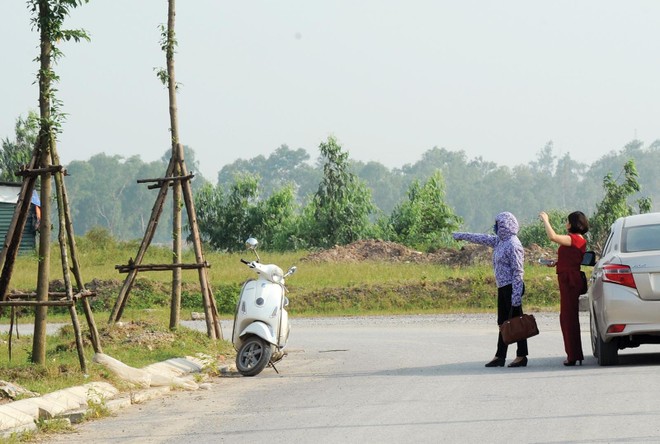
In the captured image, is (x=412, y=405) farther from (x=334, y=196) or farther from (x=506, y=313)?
(x=334, y=196)

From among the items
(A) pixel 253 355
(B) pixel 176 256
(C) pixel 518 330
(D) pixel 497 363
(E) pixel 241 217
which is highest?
(E) pixel 241 217

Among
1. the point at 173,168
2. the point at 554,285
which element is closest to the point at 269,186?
the point at 554,285

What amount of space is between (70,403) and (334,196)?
64487 millimetres

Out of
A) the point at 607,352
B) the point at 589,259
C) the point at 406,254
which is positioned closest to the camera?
the point at 607,352

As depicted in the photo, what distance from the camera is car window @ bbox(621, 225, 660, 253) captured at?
1484 cm

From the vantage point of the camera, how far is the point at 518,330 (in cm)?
1536

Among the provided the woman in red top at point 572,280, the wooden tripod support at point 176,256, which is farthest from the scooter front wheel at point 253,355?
the wooden tripod support at point 176,256

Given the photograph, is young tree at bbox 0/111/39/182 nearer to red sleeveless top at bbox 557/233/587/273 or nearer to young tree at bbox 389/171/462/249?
young tree at bbox 389/171/462/249

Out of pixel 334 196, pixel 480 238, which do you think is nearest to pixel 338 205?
pixel 334 196

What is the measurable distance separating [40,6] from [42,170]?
6.23ft

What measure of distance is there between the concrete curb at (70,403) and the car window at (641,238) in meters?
5.31

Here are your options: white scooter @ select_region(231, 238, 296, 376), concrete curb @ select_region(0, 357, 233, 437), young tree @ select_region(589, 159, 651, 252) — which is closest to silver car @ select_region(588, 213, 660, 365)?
white scooter @ select_region(231, 238, 296, 376)

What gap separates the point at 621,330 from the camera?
47.1ft

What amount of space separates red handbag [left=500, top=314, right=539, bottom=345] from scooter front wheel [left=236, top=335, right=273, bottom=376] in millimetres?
2870
